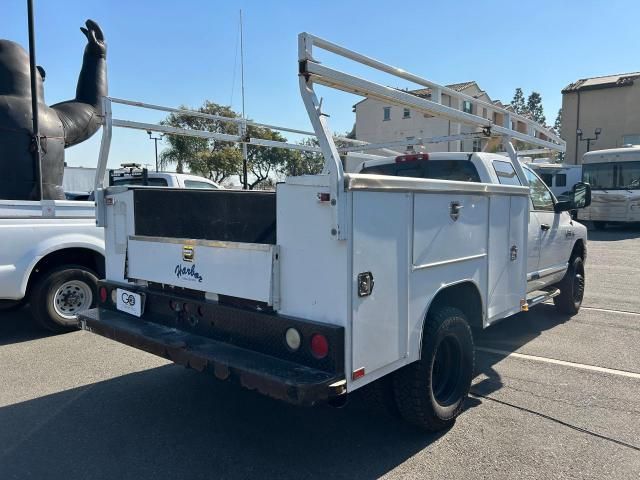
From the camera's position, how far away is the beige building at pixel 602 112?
3462cm

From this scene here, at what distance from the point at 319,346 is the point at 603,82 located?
41.1 meters

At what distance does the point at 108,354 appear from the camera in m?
5.25

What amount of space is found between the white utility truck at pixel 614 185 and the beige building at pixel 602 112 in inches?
711

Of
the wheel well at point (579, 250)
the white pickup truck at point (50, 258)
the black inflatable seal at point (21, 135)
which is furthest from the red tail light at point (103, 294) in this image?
the black inflatable seal at point (21, 135)

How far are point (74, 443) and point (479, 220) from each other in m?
3.27

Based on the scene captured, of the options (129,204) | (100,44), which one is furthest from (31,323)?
(100,44)

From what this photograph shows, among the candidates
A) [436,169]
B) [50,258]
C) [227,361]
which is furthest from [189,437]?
[50,258]

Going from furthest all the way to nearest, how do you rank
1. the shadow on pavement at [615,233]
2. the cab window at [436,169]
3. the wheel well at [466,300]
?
the shadow on pavement at [615,233], the cab window at [436,169], the wheel well at [466,300]

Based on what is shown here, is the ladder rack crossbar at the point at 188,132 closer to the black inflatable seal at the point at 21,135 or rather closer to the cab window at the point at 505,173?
the cab window at the point at 505,173

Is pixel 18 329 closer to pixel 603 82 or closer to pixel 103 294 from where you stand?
pixel 103 294

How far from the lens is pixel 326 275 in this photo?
273 cm

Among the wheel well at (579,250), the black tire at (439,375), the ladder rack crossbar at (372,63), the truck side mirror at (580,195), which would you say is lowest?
the black tire at (439,375)

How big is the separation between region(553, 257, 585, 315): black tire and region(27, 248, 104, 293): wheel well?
6.00m

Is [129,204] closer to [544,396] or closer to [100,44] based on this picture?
[544,396]
